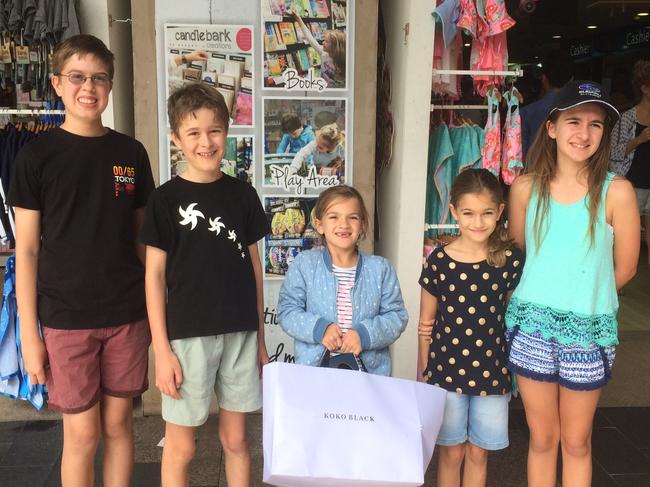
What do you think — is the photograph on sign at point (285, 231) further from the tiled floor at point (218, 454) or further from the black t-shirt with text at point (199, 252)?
the black t-shirt with text at point (199, 252)

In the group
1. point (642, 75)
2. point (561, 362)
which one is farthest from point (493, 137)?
point (642, 75)

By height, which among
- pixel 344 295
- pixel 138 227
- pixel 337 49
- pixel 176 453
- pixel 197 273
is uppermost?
pixel 337 49

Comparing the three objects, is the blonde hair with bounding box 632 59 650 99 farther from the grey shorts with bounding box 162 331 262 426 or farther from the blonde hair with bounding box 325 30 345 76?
the grey shorts with bounding box 162 331 262 426

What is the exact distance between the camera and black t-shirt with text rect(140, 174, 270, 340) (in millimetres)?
2230

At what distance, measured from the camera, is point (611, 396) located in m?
4.07

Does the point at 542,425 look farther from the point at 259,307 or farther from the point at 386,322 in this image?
the point at 259,307

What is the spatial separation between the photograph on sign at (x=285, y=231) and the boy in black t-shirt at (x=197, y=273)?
49.8 inches

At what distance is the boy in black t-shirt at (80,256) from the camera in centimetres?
225

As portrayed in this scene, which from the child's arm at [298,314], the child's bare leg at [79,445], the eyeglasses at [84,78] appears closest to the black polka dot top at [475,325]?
the child's arm at [298,314]

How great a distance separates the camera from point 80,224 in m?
2.28

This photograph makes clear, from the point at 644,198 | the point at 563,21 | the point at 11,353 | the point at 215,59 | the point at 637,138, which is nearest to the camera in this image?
the point at 11,353

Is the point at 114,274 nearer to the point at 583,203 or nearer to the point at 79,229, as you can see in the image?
the point at 79,229

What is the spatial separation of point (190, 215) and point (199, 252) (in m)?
0.13

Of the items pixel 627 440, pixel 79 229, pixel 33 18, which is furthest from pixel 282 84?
pixel 627 440
